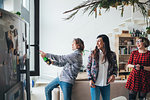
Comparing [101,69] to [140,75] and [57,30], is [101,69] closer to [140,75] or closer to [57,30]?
[140,75]

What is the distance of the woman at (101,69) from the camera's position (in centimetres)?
198

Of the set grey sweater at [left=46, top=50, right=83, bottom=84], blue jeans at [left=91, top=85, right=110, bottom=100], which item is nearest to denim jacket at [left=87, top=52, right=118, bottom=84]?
blue jeans at [left=91, top=85, right=110, bottom=100]

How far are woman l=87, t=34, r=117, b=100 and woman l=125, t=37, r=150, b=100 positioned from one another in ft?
1.61

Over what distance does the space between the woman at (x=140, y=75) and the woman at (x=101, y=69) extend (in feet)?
1.61

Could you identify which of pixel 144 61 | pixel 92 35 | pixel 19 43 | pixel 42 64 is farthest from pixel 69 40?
pixel 19 43

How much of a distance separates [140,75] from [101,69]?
2.44 ft

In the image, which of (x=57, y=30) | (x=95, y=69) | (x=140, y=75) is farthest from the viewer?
(x=57, y=30)

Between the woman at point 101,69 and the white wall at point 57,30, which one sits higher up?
the white wall at point 57,30

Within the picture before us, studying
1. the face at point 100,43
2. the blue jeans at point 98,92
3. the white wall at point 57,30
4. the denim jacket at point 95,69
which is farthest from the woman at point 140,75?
the white wall at point 57,30

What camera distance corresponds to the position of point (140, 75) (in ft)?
7.62

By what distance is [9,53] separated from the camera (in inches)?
39.1

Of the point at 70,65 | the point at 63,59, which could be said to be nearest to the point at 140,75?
the point at 70,65

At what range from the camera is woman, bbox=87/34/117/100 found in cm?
198

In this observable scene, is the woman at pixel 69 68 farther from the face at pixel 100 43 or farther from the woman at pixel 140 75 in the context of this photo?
the woman at pixel 140 75
